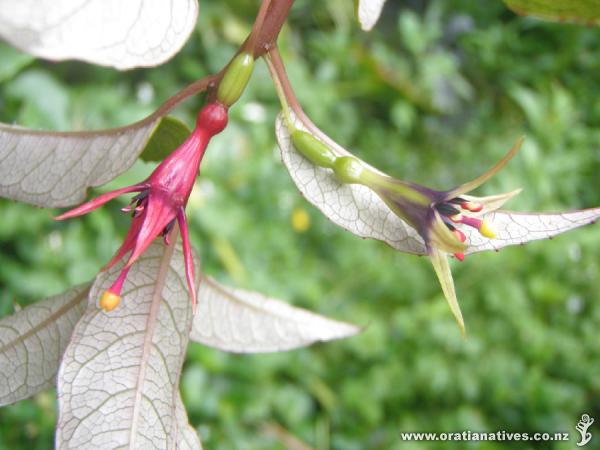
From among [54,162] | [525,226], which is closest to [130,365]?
[54,162]

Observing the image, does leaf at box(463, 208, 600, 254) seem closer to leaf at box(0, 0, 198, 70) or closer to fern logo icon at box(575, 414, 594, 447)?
leaf at box(0, 0, 198, 70)

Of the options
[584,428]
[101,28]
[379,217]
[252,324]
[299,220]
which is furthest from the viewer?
[299,220]

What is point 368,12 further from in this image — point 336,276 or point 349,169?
point 336,276

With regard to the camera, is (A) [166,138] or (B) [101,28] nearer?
(B) [101,28]

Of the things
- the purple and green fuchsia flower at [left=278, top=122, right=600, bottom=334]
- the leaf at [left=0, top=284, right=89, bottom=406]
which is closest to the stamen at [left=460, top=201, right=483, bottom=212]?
the purple and green fuchsia flower at [left=278, top=122, right=600, bottom=334]

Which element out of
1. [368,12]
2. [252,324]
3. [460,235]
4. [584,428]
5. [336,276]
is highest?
[368,12]

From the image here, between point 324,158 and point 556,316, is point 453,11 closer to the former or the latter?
point 556,316

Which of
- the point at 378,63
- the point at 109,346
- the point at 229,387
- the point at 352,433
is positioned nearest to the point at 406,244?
the point at 109,346

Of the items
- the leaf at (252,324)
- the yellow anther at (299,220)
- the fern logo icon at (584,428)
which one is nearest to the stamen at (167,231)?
the leaf at (252,324)
